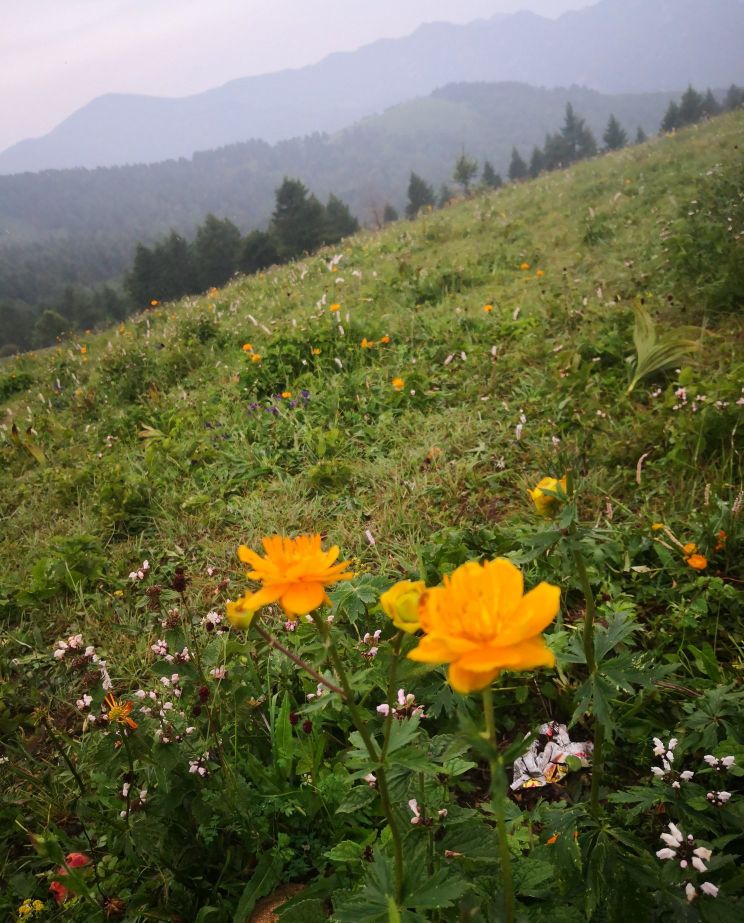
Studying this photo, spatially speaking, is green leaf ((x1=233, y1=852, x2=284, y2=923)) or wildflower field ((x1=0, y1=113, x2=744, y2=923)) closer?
wildflower field ((x1=0, y1=113, x2=744, y2=923))

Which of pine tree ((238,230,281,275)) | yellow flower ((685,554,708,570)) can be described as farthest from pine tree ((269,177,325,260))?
yellow flower ((685,554,708,570))

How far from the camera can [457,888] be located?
0.80m

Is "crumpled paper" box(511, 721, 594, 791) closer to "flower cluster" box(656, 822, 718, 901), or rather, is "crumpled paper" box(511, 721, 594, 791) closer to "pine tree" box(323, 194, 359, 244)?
"flower cluster" box(656, 822, 718, 901)

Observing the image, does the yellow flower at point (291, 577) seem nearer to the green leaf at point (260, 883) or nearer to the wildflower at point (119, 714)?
the wildflower at point (119, 714)

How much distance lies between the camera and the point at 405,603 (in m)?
0.68

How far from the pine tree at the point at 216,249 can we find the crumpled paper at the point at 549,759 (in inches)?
1605

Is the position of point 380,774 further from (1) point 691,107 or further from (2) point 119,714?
(1) point 691,107

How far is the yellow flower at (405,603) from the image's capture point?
0.68m

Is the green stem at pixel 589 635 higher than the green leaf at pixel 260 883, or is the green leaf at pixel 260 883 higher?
the green stem at pixel 589 635

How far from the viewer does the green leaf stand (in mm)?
1315

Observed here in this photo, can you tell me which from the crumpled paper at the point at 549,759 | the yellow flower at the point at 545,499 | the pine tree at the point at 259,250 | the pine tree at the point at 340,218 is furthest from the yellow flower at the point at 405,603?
the pine tree at the point at 340,218

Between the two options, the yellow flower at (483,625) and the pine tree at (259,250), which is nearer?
the yellow flower at (483,625)

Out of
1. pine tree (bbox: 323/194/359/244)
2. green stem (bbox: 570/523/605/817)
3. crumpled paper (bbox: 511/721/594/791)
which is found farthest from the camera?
pine tree (bbox: 323/194/359/244)

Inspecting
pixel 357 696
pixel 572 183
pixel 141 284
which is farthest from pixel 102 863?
pixel 141 284
